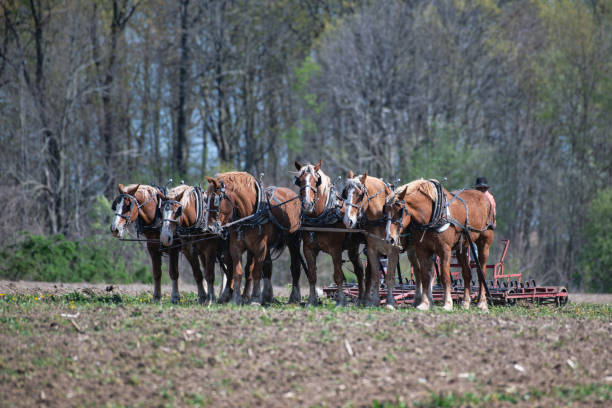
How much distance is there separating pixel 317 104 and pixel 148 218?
852 inches

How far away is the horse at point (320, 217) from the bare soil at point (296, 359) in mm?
2221

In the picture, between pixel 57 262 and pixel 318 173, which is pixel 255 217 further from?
pixel 57 262

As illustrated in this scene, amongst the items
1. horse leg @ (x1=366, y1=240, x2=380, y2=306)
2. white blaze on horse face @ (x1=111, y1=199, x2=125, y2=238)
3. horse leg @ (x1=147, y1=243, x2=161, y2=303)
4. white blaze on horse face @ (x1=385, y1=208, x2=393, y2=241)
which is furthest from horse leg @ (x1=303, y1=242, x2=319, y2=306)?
white blaze on horse face @ (x1=111, y1=199, x2=125, y2=238)

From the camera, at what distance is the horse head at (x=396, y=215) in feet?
37.6

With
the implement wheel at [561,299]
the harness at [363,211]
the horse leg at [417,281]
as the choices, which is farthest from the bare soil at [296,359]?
the implement wheel at [561,299]

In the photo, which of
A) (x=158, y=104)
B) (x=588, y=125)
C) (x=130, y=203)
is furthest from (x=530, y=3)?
(x=130, y=203)

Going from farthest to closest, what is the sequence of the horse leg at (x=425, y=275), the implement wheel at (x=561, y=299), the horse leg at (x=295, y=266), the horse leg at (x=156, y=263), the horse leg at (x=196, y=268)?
the implement wheel at (x=561, y=299) < the horse leg at (x=295, y=266) < the horse leg at (x=156, y=263) < the horse leg at (x=196, y=268) < the horse leg at (x=425, y=275)

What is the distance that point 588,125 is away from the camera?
2872 cm

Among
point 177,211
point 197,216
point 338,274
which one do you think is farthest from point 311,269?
point 177,211

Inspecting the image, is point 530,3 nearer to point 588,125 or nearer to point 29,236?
point 588,125

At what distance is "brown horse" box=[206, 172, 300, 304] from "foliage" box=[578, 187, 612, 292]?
52.9 ft

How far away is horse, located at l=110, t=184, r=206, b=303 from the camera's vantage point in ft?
41.4

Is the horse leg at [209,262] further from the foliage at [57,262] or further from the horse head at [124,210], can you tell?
the foliage at [57,262]

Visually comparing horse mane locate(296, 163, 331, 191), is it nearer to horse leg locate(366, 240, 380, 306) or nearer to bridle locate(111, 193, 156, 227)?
horse leg locate(366, 240, 380, 306)
